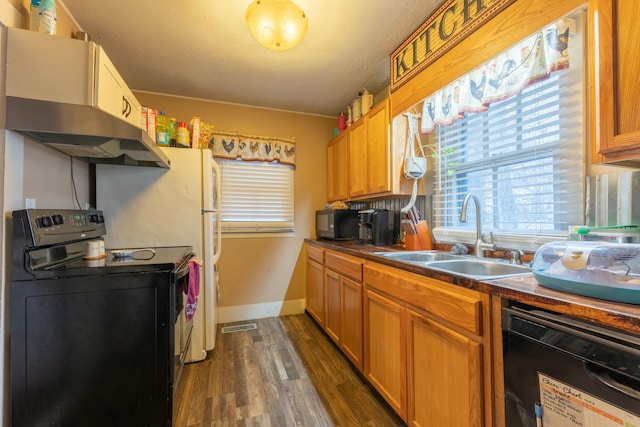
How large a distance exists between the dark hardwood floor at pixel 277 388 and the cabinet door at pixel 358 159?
4.85ft

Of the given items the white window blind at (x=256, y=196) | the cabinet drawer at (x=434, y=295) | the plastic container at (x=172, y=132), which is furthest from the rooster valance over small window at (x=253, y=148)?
the cabinet drawer at (x=434, y=295)

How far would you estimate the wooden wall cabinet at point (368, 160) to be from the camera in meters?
2.26

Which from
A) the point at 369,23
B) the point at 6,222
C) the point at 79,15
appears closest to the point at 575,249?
the point at 369,23

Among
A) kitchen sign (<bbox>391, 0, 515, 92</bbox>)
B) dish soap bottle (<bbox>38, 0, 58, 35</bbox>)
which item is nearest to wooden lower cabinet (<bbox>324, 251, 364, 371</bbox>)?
kitchen sign (<bbox>391, 0, 515, 92</bbox>)

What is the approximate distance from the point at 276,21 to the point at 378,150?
1282 millimetres

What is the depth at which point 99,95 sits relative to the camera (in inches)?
53.7

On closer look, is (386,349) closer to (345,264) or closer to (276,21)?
(345,264)

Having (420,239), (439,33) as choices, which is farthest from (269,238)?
(439,33)

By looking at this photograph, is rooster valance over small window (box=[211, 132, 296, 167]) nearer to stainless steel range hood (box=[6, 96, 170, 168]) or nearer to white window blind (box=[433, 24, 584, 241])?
stainless steel range hood (box=[6, 96, 170, 168])

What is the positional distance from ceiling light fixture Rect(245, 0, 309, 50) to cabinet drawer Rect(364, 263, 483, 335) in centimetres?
141

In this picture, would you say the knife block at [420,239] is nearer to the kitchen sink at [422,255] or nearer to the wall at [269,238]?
the kitchen sink at [422,255]

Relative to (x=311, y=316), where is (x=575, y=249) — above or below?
above

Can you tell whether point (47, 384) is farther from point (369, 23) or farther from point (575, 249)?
point (369, 23)

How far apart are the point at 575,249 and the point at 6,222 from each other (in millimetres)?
2222
